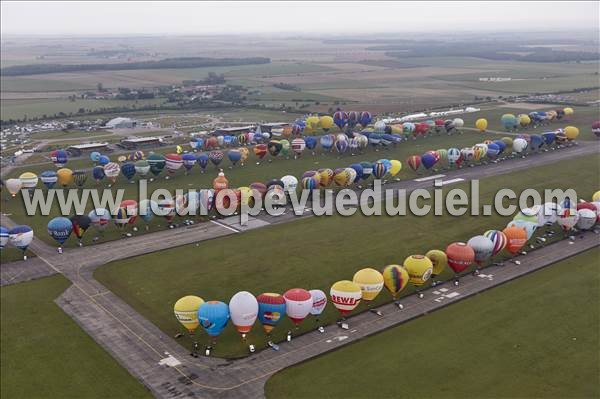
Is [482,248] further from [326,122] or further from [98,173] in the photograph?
[326,122]

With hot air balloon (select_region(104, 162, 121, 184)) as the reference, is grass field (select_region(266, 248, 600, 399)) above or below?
below

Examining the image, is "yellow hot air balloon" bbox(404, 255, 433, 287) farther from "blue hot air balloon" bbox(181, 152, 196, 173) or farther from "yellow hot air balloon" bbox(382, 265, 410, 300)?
"blue hot air balloon" bbox(181, 152, 196, 173)

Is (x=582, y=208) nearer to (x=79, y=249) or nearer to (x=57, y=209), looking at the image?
(x=79, y=249)


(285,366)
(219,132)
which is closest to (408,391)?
(285,366)

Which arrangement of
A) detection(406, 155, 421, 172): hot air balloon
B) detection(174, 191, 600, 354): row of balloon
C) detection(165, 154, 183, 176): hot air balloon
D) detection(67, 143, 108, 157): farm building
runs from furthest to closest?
detection(67, 143, 108, 157): farm building, detection(406, 155, 421, 172): hot air balloon, detection(165, 154, 183, 176): hot air balloon, detection(174, 191, 600, 354): row of balloon

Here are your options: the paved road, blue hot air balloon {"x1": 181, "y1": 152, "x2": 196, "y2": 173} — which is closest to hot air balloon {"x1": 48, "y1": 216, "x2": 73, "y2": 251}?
the paved road
